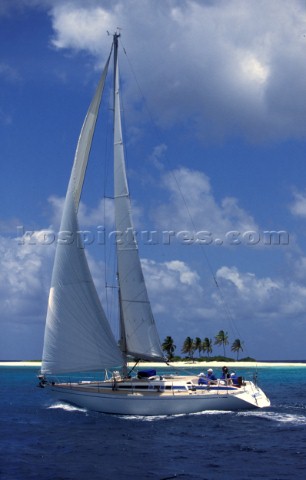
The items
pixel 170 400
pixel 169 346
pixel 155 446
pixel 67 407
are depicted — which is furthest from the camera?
pixel 169 346

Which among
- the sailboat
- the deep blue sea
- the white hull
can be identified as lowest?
the deep blue sea

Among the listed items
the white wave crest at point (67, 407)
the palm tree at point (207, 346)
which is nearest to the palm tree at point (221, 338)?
the palm tree at point (207, 346)

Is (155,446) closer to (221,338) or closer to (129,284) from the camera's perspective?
(129,284)

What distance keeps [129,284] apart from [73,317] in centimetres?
404

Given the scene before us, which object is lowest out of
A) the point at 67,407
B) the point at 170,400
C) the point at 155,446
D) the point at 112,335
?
the point at 155,446

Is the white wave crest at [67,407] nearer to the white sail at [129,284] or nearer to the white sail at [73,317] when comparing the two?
the white sail at [73,317]

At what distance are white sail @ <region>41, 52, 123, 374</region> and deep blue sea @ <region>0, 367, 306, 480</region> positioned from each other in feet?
10.9

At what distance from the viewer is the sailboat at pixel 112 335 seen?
1283 inches

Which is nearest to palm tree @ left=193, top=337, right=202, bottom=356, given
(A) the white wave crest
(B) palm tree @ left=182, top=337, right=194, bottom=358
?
(B) palm tree @ left=182, top=337, right=194, bottom=358

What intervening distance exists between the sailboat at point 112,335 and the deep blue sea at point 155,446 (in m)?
1.06

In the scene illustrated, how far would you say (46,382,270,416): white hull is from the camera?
106 ft

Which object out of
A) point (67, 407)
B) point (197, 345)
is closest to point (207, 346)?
point (197, 345)

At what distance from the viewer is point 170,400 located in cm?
3225

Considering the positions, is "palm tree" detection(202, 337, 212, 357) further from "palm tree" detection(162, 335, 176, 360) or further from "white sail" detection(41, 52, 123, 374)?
"white sail" detection(41, 52, 123, 374)
